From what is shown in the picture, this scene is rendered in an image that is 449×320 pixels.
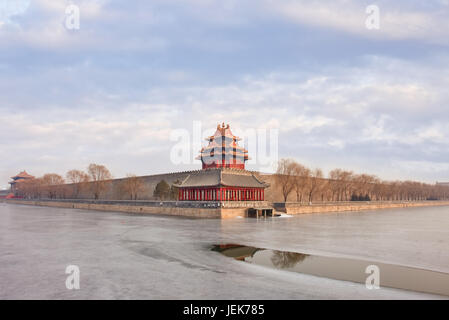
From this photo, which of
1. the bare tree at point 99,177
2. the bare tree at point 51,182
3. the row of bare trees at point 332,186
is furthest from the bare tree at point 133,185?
the bare tree at point 51,182

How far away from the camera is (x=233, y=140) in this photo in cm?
6362

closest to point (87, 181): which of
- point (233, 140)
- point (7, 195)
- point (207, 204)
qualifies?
point (233, 140)

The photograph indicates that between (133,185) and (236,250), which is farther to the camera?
(133,185)

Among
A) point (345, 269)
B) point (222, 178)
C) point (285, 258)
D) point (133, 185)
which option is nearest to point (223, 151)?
point (222, 178)

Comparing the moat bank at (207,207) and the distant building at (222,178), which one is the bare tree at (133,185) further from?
the distant building at (222,178)

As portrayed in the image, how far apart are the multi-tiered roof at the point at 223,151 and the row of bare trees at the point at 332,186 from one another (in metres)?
10.2

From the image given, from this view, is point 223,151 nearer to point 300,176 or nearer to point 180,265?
point 300,176

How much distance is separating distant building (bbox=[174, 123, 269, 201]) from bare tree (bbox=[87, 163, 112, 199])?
3541 cm

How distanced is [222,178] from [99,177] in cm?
5095

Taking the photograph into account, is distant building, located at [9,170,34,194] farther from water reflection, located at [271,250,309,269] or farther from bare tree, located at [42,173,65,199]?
water reflection, located at [271,250,309,269]

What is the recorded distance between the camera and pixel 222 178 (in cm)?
5106

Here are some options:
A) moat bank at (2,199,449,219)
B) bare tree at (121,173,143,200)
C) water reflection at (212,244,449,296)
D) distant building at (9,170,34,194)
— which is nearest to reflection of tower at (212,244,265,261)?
water reflection at (212,244,449,296)

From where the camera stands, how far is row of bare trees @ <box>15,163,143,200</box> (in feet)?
256
